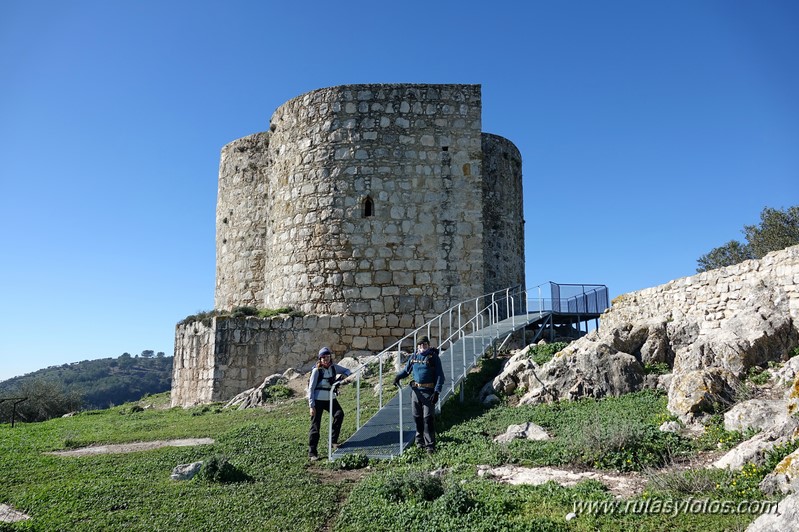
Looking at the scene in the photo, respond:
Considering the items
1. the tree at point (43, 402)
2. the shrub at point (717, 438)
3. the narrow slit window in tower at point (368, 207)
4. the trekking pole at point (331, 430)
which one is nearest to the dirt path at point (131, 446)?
the trekking pole at point (331, 430)

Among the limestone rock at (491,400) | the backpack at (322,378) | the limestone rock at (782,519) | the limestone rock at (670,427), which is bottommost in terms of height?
the limestone rock at (782,519)

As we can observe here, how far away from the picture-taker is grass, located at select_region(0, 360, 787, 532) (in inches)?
228

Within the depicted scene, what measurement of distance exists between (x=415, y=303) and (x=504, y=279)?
3820 millimetres

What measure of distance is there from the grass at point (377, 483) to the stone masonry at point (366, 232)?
18.7 feet

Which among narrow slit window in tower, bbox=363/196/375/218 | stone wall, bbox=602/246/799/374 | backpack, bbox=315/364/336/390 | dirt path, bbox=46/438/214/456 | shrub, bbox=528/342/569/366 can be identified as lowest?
dirt path, bbox=46/438/214/456

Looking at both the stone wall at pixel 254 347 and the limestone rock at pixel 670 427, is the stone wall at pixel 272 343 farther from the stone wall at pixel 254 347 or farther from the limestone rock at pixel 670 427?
the limestone rock at pixel 670 427

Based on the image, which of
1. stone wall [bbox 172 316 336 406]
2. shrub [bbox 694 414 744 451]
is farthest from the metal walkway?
stone wall [bbox 172 316 336 406]

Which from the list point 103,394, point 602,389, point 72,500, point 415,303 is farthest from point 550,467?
point 103,394

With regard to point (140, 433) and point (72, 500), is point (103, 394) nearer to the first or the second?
point (140, 433)

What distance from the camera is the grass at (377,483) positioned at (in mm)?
5785

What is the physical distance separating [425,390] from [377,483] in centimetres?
199

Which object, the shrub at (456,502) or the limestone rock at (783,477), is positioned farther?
the shrub at (456,502)

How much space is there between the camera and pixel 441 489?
6.60 meters

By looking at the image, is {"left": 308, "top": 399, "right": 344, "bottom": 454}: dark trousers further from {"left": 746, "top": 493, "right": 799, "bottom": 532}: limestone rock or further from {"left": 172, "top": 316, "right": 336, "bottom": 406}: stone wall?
{"left": 172, "top": 316, "right": 336, "bottom": 406}: stone wall
